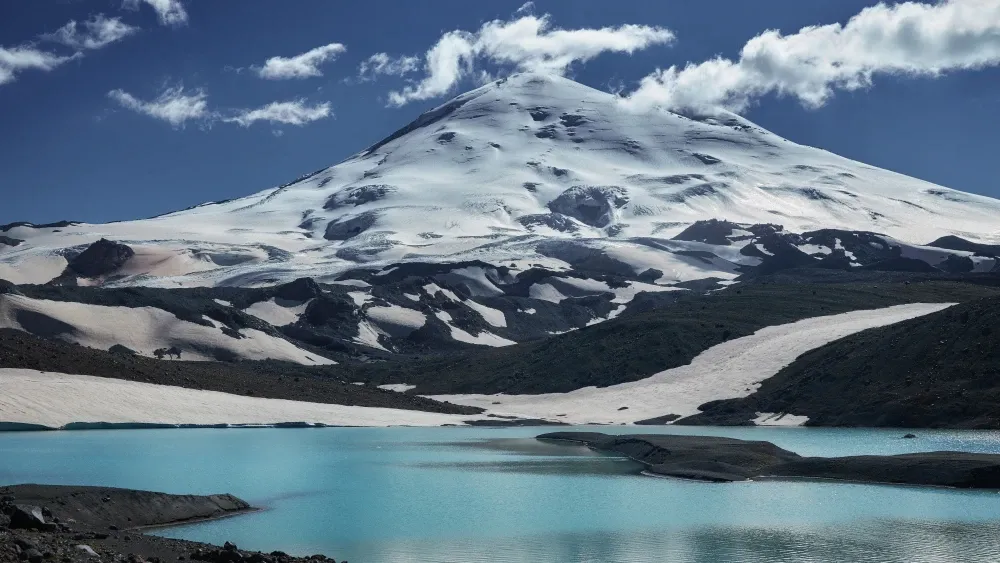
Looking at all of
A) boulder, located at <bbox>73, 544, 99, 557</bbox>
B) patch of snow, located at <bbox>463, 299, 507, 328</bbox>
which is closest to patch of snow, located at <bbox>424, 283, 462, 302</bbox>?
patch of snow, located at <bbox>463, 299, 507, 328</bbox>

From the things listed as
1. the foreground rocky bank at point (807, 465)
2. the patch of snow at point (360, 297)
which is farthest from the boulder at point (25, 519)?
the patch of snow at point (360, 297)

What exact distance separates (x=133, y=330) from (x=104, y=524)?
76.6 metres

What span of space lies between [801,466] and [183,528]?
23.1 m

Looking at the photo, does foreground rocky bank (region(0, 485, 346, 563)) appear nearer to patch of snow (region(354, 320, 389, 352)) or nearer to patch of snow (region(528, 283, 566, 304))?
patch of snow (region(354, 320, 389, 352))

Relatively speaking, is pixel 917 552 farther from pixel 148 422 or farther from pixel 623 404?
pixel 623 404

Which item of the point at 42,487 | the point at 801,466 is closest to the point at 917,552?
the point at 801,466

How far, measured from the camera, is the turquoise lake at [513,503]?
25984mm

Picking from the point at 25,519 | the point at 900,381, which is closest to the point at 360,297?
the point at 900,381

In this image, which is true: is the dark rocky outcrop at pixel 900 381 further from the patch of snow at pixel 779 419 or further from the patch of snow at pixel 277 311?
the patch of snow at pixel 277 311

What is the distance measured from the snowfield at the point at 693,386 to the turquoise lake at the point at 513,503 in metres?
26.5

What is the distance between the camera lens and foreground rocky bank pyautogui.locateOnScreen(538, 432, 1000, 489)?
37281 mm

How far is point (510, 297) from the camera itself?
164375mm

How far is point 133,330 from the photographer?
98.9m

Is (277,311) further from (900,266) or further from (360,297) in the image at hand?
(900,266)
